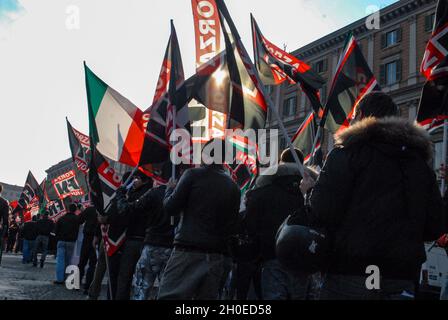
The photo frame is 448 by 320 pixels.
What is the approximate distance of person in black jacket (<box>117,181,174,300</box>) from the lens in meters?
5.35

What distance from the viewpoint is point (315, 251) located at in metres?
2.40

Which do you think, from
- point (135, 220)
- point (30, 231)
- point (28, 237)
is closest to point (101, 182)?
point (135, 220)

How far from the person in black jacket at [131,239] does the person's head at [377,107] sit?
11.6 feet

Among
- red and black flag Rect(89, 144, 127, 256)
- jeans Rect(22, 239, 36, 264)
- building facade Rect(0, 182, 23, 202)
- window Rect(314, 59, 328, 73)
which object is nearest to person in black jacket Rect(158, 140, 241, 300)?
red and black flag Rect(89, 144, 127, 256)

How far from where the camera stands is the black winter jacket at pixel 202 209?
4.17 m

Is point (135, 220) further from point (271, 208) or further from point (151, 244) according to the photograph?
point (271, 208)

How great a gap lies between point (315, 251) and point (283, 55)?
232 inches

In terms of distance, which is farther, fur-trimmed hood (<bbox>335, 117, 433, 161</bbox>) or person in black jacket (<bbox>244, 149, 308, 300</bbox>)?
person in black jacket (<bbox>244, 149, 308, 300</bbox>)

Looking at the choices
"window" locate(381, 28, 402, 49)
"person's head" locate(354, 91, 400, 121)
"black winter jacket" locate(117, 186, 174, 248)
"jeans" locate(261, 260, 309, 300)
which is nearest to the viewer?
"person's head" locate(354, 91, 400, 121)

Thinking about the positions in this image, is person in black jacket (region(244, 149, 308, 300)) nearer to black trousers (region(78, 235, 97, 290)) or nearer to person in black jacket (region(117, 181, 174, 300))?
person in black jacket (region(117, 181, 174, 300))

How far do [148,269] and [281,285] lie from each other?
5.56ft

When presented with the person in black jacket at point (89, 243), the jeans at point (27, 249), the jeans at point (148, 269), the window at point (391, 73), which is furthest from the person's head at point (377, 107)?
the window at point (391, 73)

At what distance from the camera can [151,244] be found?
5449 millimetres

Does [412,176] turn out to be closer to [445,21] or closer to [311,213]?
[311,213]
